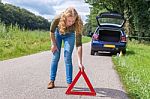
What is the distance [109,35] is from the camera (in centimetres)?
2241

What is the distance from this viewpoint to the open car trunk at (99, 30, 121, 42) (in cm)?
2194

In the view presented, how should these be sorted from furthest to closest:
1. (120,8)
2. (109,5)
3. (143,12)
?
1. (109,5)
2. (120,8)
3. (143,12)

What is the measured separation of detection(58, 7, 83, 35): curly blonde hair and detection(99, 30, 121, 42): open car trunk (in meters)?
13.9

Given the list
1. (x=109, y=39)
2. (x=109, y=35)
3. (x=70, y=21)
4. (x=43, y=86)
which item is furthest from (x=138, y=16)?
(x=70, y=21)

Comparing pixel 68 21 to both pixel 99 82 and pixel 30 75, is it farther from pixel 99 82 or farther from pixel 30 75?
pixel 30 75

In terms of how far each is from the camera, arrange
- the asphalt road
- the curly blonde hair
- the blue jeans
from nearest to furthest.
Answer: the asphalt road
the curly blonde hair
the blue jeans

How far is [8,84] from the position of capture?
8.77 meters

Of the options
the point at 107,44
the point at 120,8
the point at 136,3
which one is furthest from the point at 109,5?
the point at 107,44

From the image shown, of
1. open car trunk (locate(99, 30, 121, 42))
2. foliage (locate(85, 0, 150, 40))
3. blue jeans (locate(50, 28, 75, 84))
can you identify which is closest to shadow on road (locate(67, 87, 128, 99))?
blue jeans (locate(50, 28, 75, 84))

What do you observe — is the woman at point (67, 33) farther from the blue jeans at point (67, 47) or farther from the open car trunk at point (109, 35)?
the open car trunk at point (109, 35)

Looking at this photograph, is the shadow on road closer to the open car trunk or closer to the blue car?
the blue car

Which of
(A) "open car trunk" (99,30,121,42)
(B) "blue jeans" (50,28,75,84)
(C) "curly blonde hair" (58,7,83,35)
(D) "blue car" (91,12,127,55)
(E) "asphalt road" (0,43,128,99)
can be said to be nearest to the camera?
(E) "asphalt road" (0,43,128,99)

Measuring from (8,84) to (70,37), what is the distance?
68.9 inches

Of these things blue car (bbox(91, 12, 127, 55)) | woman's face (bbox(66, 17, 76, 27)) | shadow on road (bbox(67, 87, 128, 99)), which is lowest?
shadow on road (bbox(67, 87, 128, 99))
